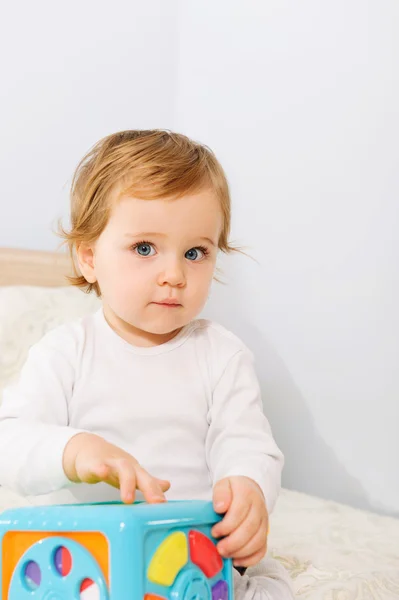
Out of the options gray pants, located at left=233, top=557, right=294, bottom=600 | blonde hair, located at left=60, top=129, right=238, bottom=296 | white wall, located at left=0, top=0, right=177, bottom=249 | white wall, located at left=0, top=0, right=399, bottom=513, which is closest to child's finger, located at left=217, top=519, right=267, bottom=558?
gray pants, located at left=233, top=557, right=294, bottom=600

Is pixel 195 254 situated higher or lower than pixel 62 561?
higher

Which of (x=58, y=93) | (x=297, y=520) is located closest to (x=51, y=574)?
(x=297, y=520)

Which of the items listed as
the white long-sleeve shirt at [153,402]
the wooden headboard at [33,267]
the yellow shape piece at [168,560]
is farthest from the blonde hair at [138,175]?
the wooden headboard at [33,267]

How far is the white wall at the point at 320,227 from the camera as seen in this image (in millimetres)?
1735

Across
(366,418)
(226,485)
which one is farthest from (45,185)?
(226,485)

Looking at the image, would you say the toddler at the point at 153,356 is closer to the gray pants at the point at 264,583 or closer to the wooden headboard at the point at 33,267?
the gray pants at the point at 264,583

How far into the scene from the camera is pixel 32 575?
79cm

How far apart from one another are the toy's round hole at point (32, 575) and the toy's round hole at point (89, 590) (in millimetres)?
54

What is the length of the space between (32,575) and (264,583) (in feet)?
1.11

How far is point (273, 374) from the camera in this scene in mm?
1986

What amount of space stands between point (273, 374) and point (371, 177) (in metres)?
0.54

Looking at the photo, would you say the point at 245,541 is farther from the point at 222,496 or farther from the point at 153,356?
the point at 153,356

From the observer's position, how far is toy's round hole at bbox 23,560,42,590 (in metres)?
0.78

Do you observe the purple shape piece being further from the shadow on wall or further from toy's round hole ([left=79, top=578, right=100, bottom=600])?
the shadow on wall
